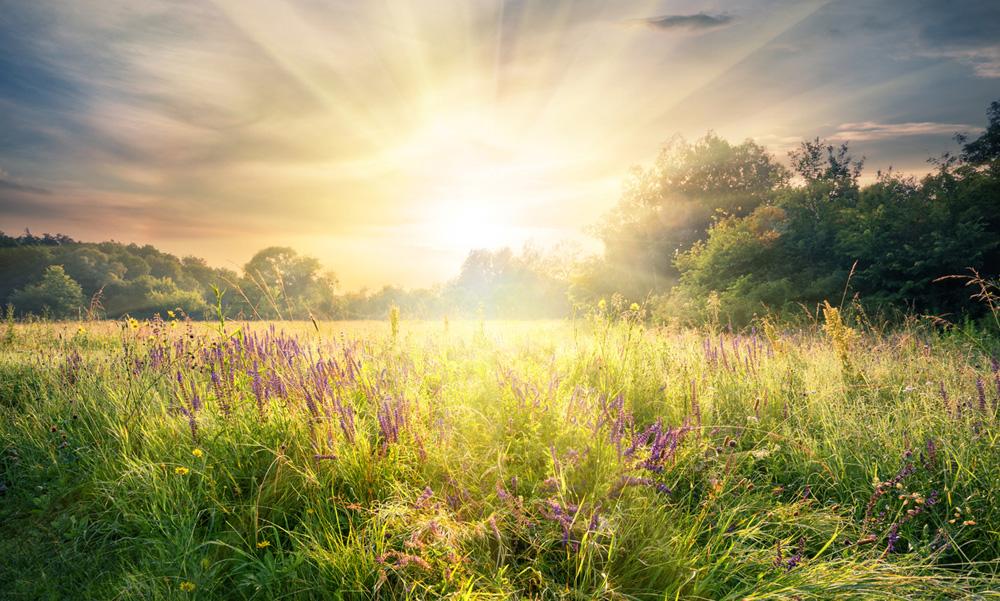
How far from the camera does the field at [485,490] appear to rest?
224 centimetres

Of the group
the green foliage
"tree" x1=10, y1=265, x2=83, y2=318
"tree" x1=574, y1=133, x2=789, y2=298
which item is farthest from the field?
"tree" x1=10, y1=265, x2=83, y2=318

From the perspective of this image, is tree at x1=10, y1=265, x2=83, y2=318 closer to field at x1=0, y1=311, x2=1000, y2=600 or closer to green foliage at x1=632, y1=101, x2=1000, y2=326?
field at x1=0, y1=311, x2=1000, y2=600

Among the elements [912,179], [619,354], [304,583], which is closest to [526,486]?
[304,583]

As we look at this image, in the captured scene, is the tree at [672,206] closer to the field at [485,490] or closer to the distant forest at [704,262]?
the distant forest at [704,262]

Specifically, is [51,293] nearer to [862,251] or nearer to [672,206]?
[672,206]

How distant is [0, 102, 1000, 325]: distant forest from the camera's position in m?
14.5

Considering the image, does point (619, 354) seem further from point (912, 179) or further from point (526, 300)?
point (526, 300)

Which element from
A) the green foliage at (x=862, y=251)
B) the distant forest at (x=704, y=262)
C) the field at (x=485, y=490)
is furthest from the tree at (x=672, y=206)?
the field at (x=485, y=490)

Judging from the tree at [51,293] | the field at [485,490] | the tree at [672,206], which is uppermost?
the tree at [672,206]

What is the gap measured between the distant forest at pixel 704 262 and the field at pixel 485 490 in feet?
4.22

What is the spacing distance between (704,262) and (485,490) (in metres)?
18.6

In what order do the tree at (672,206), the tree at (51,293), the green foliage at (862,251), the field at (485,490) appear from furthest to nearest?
the tree at (51,293) → the tree at (672,206) → the green foliage at (862,251) → the field at (485,490)

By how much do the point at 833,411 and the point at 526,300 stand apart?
3438 cm

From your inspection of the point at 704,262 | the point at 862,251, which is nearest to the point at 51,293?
the point at 704,262
